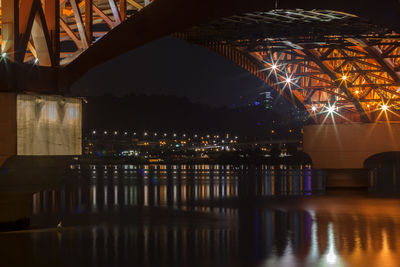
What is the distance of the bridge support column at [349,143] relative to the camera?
59719mm

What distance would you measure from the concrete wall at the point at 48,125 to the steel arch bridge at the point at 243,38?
2.23 feet

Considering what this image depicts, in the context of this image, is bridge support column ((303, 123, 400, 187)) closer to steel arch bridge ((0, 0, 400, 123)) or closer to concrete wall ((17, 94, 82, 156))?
steel arch bridge ((0, 0, 400, 123))

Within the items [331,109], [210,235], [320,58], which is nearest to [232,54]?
[320,58]

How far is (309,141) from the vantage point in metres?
62.1

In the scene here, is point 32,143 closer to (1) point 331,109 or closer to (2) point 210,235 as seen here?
(2) point 210,235

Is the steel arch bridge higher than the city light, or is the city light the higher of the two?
the steel arch bridge

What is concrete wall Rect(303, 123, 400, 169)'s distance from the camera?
5969cm

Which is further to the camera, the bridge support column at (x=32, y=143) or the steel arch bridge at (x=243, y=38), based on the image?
the steel arch bridge at (x=243, y=38)

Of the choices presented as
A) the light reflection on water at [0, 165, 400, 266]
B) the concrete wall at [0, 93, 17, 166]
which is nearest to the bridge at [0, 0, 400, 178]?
the concrete wall at [0, 93, 17, 166]

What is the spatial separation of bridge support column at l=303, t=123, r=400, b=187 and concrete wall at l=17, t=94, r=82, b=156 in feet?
123

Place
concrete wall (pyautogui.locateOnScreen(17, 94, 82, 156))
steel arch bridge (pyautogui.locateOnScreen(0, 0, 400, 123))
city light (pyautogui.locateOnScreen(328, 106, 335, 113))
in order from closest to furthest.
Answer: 1. concrete wall (pyautogui.locateOnScreen(17, 94, 82, 156))
2. steel arch bridge (pyautogui.locateOnScreen(0, 0, 400, 123))
3. city light (pyautogui.locateOnScreen(328, 106, 335, 113))

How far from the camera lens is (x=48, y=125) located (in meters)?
25.7

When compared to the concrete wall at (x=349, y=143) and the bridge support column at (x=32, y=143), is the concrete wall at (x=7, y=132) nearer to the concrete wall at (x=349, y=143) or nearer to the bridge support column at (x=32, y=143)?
the bridge support column at (x=32, y=143)

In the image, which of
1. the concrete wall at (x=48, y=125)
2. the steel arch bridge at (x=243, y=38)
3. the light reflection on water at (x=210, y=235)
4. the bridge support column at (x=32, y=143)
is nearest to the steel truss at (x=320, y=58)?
the steel arch bridge at (x=243, y=38)
